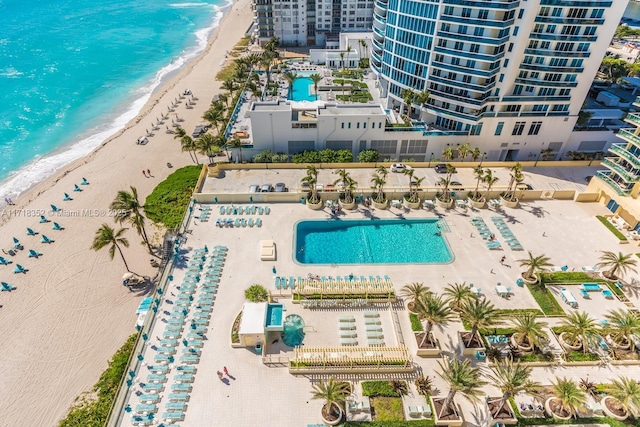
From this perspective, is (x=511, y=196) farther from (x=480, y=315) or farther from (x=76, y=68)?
(x=76, y=68)

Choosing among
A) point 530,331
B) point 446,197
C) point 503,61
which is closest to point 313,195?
point 446,197

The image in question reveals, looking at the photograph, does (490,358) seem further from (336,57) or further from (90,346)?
(336,57)

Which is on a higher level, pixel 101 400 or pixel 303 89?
pixel 303 89

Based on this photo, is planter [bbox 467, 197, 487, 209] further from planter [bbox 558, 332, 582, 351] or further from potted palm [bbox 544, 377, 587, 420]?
potted palm [bbox 544, 377, 587, 420]

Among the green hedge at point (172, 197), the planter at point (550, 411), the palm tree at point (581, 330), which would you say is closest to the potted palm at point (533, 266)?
the palm tree at point (581, 330)

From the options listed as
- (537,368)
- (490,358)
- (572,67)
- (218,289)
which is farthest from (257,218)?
(572,67)

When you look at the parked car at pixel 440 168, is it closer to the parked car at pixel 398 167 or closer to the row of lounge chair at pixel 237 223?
the parked car at pixel 398 167
